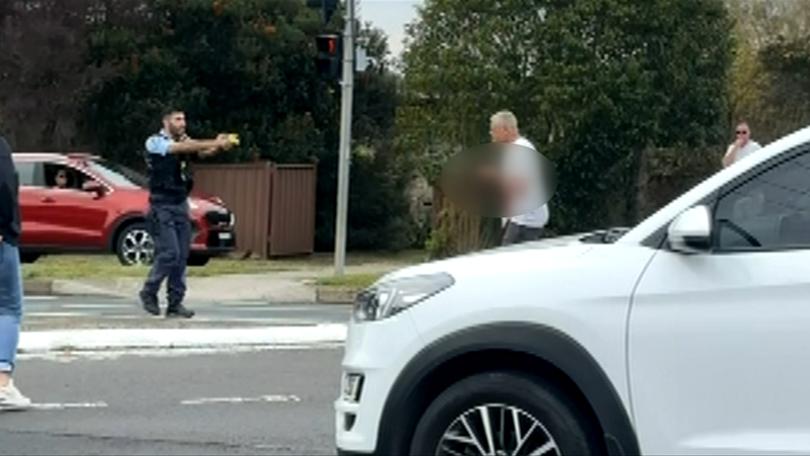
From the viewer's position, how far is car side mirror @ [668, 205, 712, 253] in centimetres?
552

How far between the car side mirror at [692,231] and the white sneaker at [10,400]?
4.75m

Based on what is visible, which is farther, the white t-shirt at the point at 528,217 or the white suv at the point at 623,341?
the white t-shirt at the point at 528,217

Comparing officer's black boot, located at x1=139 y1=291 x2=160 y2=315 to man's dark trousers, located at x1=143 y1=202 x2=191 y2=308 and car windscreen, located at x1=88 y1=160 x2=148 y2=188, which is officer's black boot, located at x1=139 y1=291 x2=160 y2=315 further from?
car windscreen, located at x1=88 y1=160 x2=148 y2=188

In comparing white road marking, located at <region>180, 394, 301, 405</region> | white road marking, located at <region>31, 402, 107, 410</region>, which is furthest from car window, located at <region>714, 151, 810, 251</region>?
white road marking, located at <region>31, 402, 107, 410</region>

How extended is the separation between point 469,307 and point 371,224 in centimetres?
2450

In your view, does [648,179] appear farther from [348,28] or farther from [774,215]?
[774,215]

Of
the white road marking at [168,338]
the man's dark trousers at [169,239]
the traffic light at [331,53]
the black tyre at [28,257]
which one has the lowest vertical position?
the black tyre at [28,257]

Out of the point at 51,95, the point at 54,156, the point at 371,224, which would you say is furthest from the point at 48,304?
the point at 371,224

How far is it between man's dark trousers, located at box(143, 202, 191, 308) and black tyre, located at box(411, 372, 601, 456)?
736 cm

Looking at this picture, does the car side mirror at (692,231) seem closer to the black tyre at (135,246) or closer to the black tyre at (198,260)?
the black tyre at (135,246)

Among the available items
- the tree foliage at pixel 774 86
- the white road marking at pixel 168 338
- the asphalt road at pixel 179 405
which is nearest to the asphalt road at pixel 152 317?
the white road marking at pixel 168 338

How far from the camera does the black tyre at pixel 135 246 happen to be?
73.5 feet

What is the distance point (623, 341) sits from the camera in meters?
5.64

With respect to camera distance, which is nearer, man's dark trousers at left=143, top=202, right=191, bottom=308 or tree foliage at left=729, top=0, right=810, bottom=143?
man's dark trousers at left=143, top=202, right=191, bottom=308
